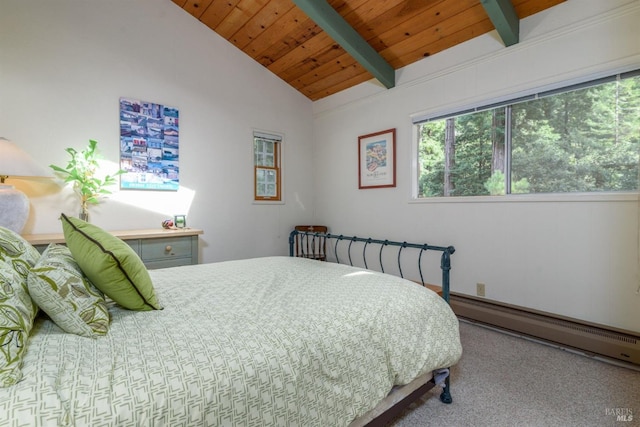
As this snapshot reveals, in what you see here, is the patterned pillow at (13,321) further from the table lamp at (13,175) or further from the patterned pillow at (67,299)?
the table lamp at (13,175)

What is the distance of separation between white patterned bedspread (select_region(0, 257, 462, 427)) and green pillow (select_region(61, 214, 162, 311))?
2.5 inches

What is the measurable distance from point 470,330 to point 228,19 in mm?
3950

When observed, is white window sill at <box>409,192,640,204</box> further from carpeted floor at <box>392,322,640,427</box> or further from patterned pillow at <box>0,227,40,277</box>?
patterned pillow at <box>0,227,40,277</box>

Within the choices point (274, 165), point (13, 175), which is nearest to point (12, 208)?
point (13, 175)

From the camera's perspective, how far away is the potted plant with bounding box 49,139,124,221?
2.70 m

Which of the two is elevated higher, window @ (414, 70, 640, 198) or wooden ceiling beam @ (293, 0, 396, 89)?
wooden ceiling beam @ (293, 0, 396, 89)

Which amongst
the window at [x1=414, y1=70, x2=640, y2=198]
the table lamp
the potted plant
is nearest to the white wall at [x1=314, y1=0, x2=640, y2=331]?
the window at [x1=414, y1=70, x2=640, y2=198]

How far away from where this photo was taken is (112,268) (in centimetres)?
109

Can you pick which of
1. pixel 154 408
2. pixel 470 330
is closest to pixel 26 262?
pixel 154 408

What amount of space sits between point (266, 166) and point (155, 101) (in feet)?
4.75

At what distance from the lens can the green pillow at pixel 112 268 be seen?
109cm

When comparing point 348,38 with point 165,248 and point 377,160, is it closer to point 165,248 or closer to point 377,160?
point 377,160

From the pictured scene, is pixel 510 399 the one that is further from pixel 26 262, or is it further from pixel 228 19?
pixel 228 19

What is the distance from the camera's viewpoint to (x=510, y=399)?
169 centimetres
